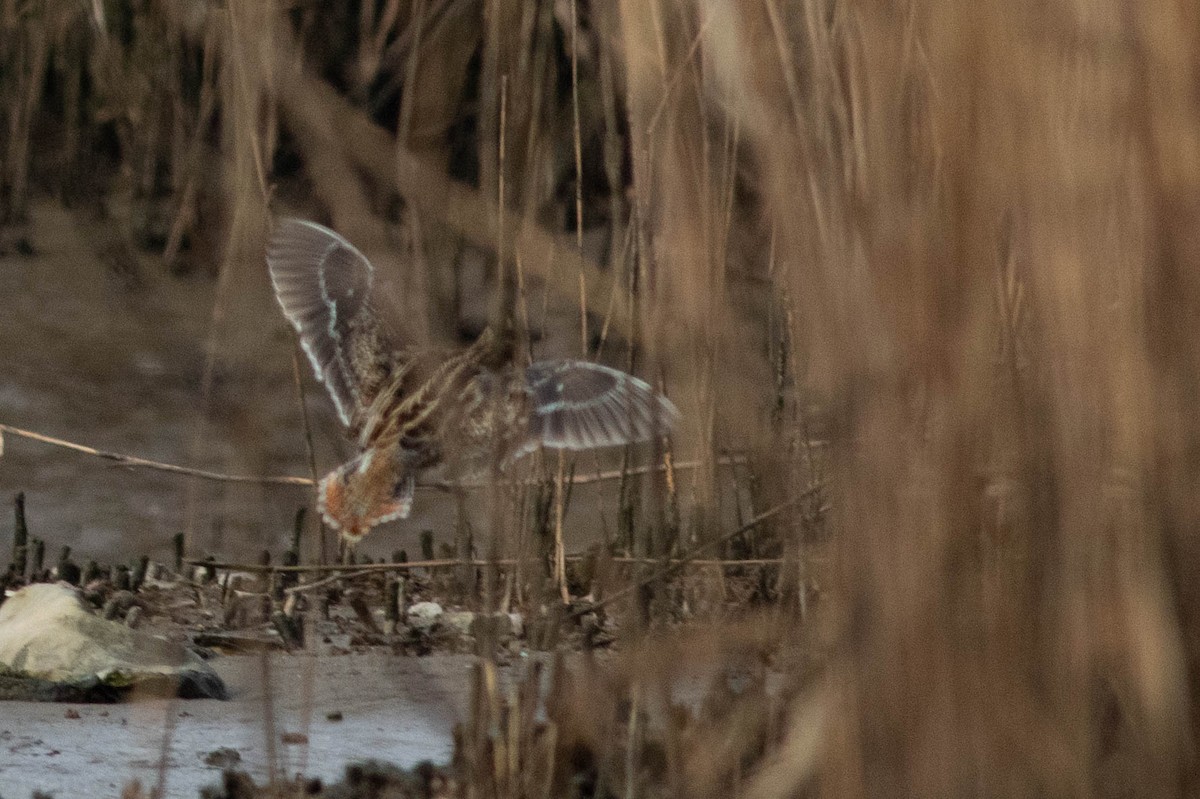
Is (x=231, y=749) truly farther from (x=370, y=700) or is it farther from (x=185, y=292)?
(x=185, y=292)

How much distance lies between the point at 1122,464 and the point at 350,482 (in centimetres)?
299

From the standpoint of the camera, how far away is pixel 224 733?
288 cm

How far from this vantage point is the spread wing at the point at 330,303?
453cm

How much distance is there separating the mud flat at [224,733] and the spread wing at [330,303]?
51.3 inches

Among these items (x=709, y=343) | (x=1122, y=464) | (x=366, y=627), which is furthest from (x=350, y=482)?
(x=1122, y=464)

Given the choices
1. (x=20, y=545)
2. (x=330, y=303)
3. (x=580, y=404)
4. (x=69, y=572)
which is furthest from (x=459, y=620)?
(x=330, y=303)

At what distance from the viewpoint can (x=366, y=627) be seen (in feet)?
12.1

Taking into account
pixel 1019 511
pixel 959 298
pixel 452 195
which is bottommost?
pixel 1019 511

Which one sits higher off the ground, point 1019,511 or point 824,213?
point 824,213

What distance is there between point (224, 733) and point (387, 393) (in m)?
1.35

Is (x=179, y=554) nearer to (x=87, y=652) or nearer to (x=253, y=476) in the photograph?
(x=87, y=652)

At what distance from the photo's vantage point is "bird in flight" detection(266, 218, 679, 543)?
3.58 m

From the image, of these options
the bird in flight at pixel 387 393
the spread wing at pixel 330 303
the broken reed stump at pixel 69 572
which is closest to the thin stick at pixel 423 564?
the bird in flight at pixel 387 393

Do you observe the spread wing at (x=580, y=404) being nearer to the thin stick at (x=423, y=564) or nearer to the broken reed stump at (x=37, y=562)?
the thin stick at (x=423, y=564)
